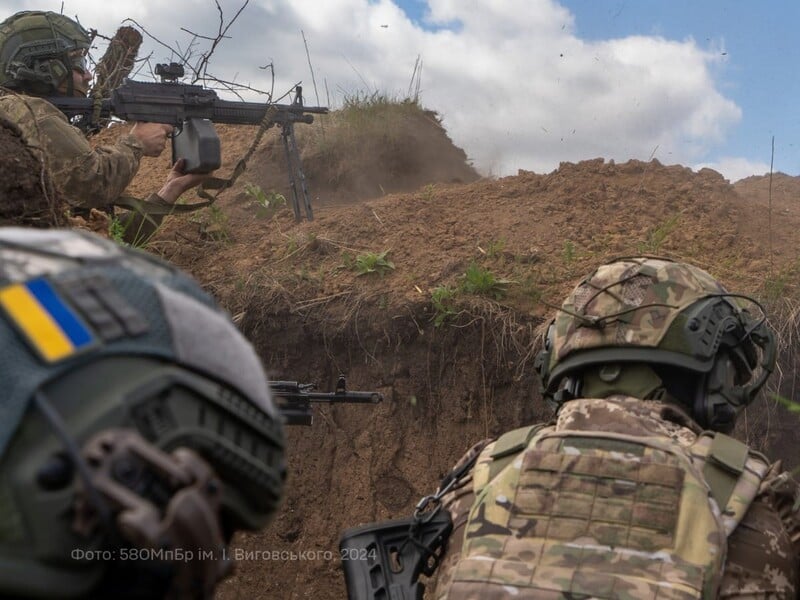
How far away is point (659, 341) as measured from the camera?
3328 millimetres

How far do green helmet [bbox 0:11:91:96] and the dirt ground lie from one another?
1.21 metres

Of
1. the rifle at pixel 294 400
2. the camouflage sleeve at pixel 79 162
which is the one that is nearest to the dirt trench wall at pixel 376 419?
the camouflage sleeve at pixel 79 162

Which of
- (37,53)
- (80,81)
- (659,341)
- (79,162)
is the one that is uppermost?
(37,53)

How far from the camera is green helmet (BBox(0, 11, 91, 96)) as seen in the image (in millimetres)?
6656

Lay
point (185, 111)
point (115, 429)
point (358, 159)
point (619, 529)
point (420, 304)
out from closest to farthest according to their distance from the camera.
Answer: point (115, 429) < point (619, 529) < point (420, 304) < point (185, 111) < point (358, 159)

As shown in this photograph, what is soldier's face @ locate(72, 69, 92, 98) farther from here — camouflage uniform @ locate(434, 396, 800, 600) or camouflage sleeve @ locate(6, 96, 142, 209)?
camouflage uniform @ locate(434, 396, 800, 600)

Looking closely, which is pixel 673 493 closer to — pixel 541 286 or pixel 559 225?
pixel 541 286

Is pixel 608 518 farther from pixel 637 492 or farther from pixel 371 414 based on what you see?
pixel 371 414

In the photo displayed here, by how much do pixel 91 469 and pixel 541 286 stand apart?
456 centimetres

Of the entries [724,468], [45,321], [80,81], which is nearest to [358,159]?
[80,81]

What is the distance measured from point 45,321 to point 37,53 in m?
5.94

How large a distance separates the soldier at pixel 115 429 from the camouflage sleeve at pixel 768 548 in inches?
68.1

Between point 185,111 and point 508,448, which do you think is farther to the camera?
point 185,111

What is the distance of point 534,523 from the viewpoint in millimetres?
2861
